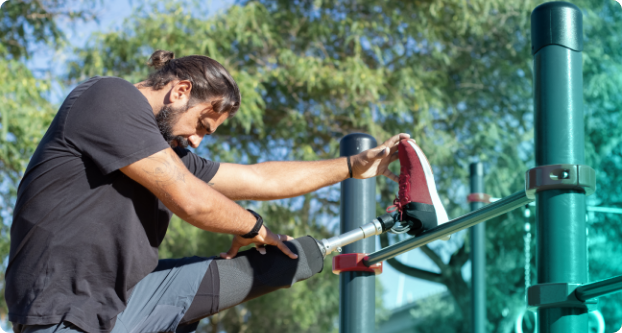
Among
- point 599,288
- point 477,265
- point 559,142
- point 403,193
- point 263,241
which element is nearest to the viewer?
point 599,288

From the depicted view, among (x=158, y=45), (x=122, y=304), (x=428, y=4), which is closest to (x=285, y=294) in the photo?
A: (x=158, y=45)

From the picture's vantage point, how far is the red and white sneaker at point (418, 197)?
1.71m

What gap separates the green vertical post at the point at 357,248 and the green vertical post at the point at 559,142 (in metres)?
0.97

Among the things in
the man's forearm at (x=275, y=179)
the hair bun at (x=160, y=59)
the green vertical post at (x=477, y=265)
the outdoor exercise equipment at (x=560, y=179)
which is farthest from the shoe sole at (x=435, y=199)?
the green vertical post at (x=477, y=265)

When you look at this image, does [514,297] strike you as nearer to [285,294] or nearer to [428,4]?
[285,294]

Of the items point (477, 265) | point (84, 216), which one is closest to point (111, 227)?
point (84, 216)

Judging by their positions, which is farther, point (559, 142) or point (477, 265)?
point (477, 265)

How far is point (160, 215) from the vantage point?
64.1 inches

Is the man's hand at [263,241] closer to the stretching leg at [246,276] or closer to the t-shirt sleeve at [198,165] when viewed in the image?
the stretching leg at [246,276]

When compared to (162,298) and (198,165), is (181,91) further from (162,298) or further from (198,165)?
(162,298)

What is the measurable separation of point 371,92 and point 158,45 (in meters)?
2.24

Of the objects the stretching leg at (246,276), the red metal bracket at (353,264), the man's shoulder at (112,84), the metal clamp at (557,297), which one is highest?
the man's shoulder at (112,84)

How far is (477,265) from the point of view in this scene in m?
3.81

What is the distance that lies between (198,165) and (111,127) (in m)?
0.56
